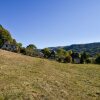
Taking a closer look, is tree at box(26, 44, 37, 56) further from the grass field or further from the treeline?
the grass field

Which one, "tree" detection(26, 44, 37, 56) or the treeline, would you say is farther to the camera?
"tree" detection(26, 44, 37, 56)

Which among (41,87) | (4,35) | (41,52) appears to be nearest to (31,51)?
(41,52)

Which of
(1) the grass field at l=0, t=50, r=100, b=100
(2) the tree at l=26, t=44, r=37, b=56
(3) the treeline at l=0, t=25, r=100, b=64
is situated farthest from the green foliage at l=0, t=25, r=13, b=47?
(1) the grass field at l=0, t=50, r=100, b=100

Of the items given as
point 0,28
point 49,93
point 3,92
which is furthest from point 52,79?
point 0,28

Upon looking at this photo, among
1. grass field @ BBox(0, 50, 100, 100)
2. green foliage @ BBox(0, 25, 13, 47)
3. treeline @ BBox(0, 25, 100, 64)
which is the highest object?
green foliage @ BBox(0, 25, 13, 47)

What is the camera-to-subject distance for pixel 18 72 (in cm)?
2761

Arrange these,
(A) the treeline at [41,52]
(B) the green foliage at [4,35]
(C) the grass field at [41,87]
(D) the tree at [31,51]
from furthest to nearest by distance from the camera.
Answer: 1. (D) the tree at [31,51]
2. (A) the treeline at [41,52]
3. (B) the green foliage at [4,35]
4. (C) the grass field at [41,87]

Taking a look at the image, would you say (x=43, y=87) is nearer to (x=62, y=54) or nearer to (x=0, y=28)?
(x=0, y=28)

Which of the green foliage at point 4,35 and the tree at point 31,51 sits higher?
the green foliage at point 4,35

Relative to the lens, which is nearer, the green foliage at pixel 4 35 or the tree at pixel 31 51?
the green foliage at pixel 4 35

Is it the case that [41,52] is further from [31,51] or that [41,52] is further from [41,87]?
[41,87]

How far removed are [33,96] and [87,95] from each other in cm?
504

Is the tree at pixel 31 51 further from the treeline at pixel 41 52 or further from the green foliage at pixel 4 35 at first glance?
the green foliage at pixel 4 35

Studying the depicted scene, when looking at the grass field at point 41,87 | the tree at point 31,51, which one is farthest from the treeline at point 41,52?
the grass field at point 41,87
